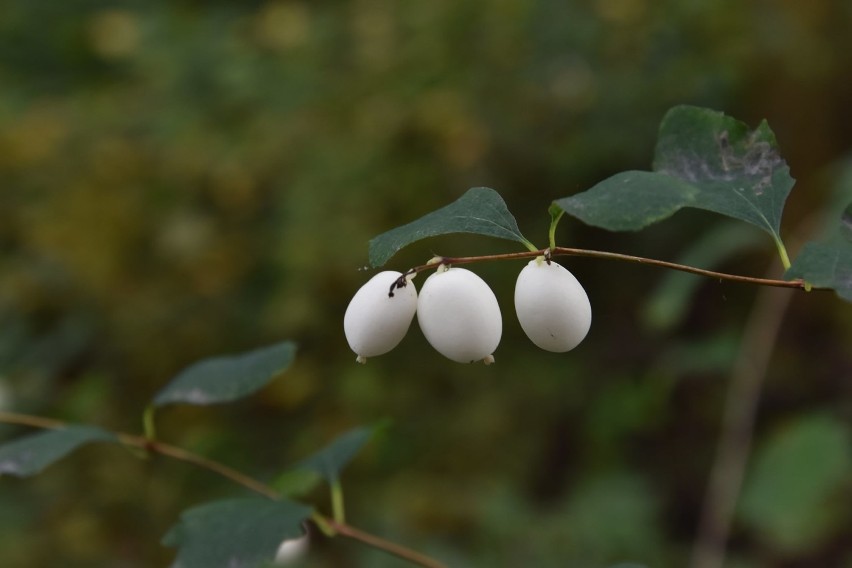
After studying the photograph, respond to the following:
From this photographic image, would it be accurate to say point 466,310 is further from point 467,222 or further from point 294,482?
point 294,482

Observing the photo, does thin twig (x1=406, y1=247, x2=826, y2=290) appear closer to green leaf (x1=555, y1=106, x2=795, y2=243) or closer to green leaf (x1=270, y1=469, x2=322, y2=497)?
green leaf (x1=555, y1=106, x2=795, y2=243)

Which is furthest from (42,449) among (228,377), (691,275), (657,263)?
(691,275)

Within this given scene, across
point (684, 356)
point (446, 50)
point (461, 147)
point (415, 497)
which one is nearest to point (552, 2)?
point (446, 50)

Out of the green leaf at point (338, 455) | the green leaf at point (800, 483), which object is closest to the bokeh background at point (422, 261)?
the green leaf at point (800, 483)

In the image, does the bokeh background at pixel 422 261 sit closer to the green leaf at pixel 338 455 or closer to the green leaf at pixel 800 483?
the green leaf at pixel 800 483

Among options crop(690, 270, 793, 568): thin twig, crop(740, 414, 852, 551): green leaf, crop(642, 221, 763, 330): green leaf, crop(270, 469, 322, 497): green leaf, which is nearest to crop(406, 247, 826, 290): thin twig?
crop(270, 469, 322, 497): green leaf

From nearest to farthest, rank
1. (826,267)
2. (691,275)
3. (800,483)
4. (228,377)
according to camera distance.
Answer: (826,267)
(228,377)
(691,275)
(800,483)
